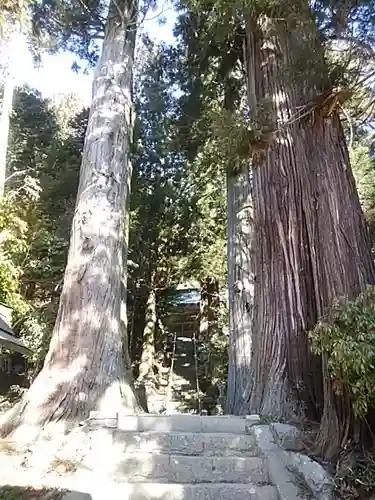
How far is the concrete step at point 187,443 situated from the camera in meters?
3.39

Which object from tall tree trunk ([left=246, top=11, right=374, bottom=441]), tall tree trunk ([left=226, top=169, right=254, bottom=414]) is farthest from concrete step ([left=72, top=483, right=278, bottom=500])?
tall tree trunk ([left=226, top=169, right=254, bottom=414])

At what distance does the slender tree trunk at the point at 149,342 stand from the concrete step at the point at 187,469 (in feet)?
24.4

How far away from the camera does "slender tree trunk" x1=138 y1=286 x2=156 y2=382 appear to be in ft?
34.7

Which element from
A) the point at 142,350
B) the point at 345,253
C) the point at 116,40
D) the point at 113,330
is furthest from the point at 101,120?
the point at 142,350

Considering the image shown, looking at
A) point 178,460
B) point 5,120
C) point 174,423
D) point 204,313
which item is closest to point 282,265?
point 174,423

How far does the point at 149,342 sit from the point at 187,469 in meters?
7.78

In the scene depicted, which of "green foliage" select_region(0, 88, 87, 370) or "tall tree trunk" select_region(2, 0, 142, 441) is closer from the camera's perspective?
"tall tree trunk" select_region(2, 0, 142, 441)

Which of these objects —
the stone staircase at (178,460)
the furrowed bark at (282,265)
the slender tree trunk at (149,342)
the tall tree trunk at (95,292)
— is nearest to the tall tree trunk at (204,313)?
the slender tree trunk at (149,342)

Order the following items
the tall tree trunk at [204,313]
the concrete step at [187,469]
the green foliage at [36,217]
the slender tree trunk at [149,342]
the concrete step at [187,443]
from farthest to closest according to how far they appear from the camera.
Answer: the tall tree trunk at [204,313] → the slender tree trunk at [149,342] → the green foliage at [36,217] → the concrete step at [187,443] → the concrete step at [187,469]

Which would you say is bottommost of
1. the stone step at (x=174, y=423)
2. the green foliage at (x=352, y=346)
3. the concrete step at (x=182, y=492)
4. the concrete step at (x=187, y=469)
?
the concrete step at (x=182, y=492)

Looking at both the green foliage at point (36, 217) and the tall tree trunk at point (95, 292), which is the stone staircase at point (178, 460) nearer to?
Answer: the tall tree trunk at point (95, 292)

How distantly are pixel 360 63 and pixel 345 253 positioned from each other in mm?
1881

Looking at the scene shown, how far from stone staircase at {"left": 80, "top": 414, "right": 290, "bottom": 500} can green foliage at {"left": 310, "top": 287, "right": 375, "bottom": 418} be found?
2.64ft

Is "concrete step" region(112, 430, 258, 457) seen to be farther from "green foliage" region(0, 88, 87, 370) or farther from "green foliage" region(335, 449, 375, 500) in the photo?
"green foliage" region(0, 88, 87, 370)
